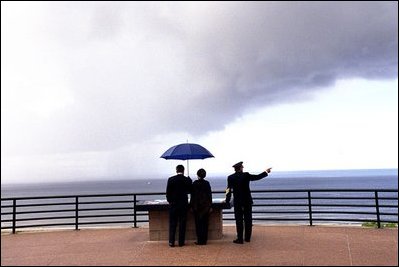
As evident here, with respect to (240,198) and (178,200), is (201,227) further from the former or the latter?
(240,198)

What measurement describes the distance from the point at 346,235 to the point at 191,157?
4.29m

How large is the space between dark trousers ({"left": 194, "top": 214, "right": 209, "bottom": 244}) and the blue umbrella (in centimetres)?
144

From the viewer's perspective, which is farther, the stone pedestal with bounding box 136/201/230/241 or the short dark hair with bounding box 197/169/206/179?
the stone pedestal with bounding box 136/201/230/241

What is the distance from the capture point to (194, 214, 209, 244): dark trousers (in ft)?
30.7

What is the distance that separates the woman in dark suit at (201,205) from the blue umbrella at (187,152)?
0.66 m

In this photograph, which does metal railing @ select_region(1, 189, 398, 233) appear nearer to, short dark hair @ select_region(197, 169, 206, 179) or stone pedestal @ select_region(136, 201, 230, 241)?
stone pedestal @ select_region(136, 201, 230, 241)

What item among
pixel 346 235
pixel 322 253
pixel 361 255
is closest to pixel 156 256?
pixel 322 253

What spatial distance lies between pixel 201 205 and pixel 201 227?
0.53 meters

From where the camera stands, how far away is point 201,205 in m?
9.32

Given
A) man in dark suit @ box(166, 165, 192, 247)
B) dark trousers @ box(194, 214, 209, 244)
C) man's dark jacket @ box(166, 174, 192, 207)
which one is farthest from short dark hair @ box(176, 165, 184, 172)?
dark trousers @ box(194, 214, 209, 244)

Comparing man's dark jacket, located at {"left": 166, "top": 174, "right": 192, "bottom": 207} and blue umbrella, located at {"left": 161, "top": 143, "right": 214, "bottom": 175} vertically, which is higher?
blue umbrella, located at {"left": 161, "top": 143, "right": 214, "bottom": 175}

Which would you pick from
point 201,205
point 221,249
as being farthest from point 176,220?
point 221,249

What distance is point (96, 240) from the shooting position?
10.2m

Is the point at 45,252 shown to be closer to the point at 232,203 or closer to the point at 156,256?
the point at 156,256
